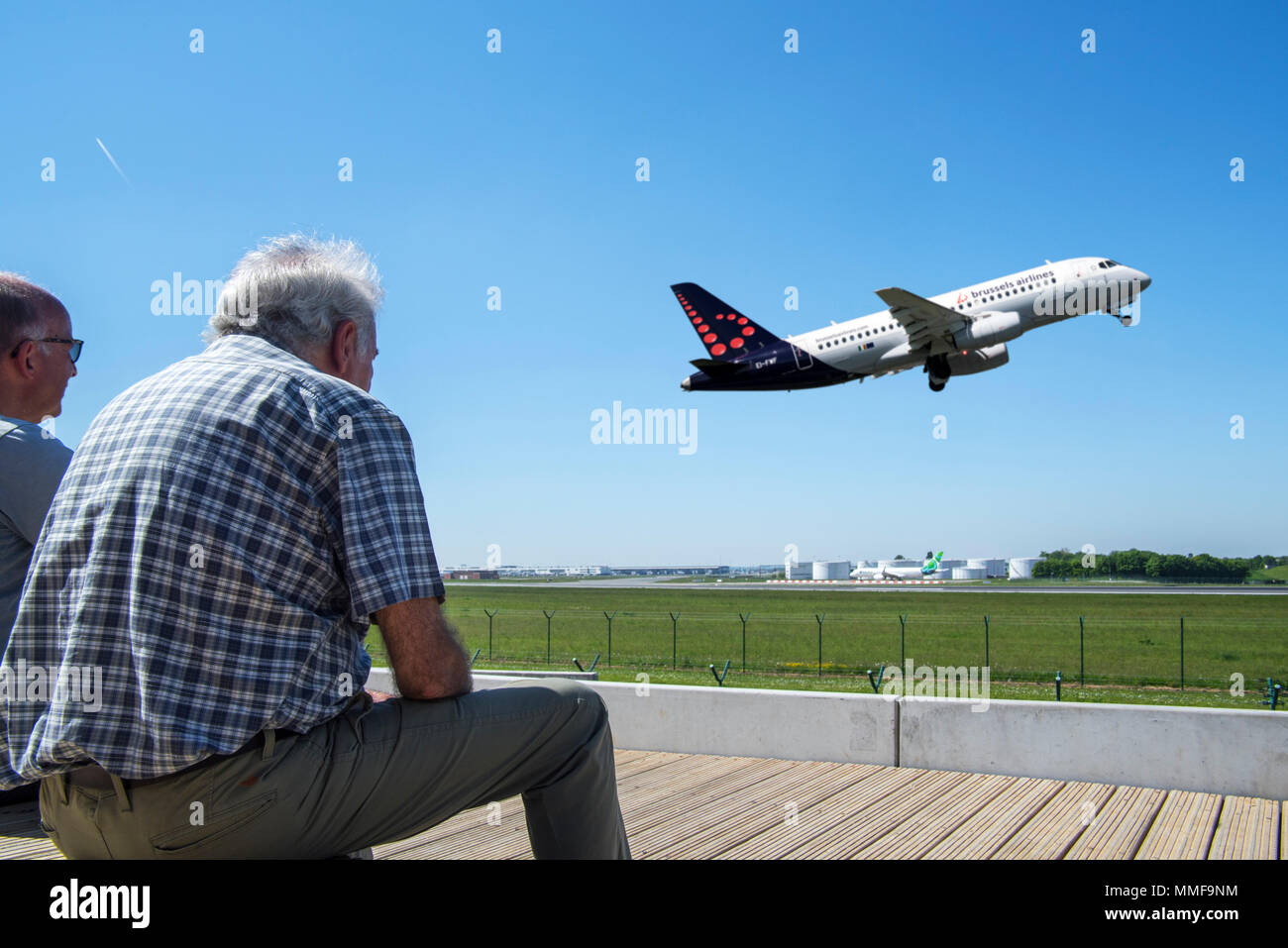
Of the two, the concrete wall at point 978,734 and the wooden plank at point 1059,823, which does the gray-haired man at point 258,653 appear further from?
the concrete wall at point 978,734

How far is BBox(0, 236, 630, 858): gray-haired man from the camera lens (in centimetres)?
164

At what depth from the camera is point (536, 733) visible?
1.86 m

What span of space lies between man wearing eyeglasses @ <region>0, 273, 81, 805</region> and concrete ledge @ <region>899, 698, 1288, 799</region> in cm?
467

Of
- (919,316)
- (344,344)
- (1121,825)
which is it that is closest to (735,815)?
(1121,825)

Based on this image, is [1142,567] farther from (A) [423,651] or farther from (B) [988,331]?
(A) [423,651]

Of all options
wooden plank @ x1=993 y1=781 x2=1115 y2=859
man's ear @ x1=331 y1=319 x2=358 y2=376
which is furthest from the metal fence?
man's ear @ x1=331 y1=319 x2=358 y2=376

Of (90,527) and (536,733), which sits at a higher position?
(90,527)

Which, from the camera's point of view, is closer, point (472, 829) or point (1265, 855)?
point (1265, 855)

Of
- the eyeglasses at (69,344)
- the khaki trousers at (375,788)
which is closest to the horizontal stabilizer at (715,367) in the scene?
the eyeglasses at (69,344)

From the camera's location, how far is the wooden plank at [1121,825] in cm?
416
